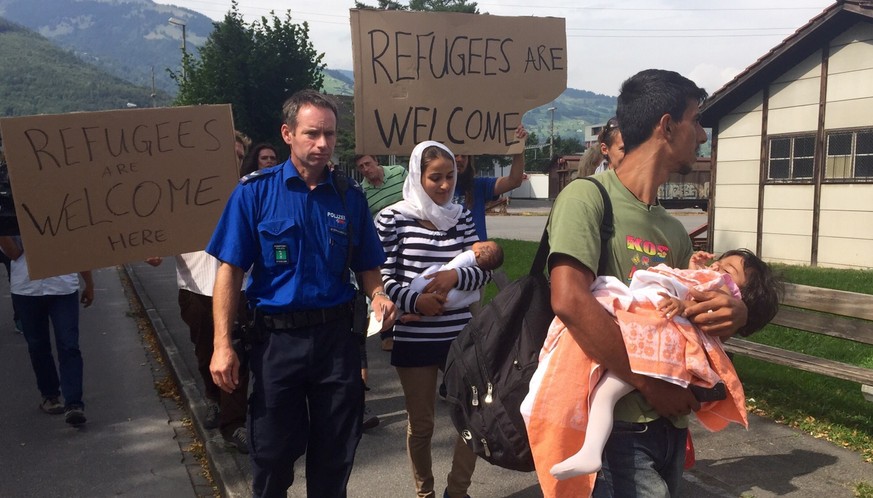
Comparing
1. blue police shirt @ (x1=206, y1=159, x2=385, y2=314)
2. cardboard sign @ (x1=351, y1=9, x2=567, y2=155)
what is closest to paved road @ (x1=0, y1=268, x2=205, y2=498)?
blue police shirt @ (x1=206, y1=159, x2=385, y2=314)

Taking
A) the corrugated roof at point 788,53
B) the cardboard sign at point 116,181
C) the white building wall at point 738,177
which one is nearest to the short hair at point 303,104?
the cardboard sign at point 116,181

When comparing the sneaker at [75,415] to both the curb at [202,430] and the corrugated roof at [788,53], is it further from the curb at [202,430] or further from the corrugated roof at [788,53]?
the corrugated roof at [788,53]

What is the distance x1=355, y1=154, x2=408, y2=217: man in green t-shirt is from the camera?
5.26 metres

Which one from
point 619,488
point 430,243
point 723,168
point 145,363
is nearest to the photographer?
point 619,488

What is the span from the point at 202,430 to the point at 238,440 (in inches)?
24.9

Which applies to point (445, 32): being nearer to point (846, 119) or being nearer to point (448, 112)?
point (448, 112)

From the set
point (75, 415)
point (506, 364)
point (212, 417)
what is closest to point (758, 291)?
point (506, 364)

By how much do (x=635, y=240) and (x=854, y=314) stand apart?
3549 millimetres

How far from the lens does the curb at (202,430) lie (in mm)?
4422

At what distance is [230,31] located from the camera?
71.7ft

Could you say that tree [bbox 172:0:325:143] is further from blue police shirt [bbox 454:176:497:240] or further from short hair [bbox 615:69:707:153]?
short hair [bbox 615:69:707:153]

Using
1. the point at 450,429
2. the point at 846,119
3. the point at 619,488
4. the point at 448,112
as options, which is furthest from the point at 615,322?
the point at 846,119

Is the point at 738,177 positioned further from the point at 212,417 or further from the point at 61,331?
the point at 61,331

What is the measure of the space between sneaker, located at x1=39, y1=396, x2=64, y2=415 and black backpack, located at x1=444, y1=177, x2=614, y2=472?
4.81 metres
